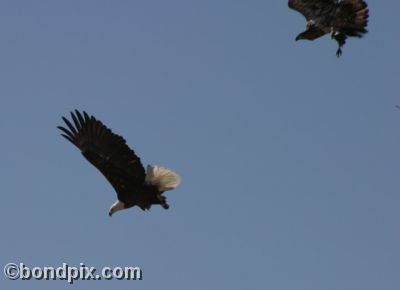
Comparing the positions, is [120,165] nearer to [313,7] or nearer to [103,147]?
[103,147]

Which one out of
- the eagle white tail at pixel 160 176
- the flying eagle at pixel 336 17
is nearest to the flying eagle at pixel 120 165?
the eagle white tail at pixel 160 176

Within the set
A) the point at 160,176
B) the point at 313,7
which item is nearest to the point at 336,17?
the point at 313,7

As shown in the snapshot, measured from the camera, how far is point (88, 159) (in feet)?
93.8

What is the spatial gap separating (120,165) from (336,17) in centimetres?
343

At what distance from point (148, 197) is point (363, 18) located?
3.59 meters

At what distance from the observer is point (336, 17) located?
29234 mm

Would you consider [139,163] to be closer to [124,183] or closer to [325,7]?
[124,183]

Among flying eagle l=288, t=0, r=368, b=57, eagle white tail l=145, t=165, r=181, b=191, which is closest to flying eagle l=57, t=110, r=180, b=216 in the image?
eagle white tail l=145, t=165, r=181, b=191

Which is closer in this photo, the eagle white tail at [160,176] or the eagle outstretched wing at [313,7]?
the eagle white tail at [160,176]

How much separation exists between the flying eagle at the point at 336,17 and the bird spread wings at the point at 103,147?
9.91ft

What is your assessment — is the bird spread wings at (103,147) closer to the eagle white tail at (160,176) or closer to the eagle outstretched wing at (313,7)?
the eagle white tail at (160,176)

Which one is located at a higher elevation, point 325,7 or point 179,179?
point 325,7

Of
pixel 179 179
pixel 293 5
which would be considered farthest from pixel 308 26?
pixel 179 179

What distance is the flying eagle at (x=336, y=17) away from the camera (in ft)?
95.3
